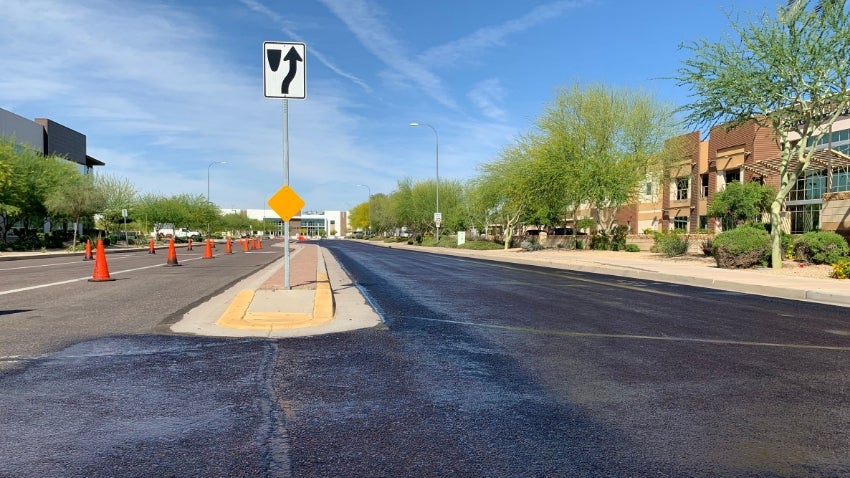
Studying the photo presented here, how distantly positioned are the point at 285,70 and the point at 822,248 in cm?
1930

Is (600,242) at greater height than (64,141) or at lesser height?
lesser

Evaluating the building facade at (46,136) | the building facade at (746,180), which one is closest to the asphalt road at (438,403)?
the building facade at (746,180)

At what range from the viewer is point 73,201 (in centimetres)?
3738

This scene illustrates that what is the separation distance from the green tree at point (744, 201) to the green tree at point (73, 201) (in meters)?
39.3

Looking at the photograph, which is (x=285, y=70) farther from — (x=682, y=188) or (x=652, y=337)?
(x=682, y=188)

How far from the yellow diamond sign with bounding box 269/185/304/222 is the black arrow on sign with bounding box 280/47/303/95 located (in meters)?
1.70

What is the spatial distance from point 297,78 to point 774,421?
27.3 ft

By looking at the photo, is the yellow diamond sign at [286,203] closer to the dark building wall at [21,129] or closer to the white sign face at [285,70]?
the white sign face at [285,70]

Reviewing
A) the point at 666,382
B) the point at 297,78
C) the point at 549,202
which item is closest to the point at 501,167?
the point at 549,202

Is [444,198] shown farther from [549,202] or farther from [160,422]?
[160,422]

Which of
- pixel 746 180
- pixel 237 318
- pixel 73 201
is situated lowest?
pixel 237 318

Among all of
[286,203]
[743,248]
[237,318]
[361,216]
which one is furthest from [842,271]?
[361,216]

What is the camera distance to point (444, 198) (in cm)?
6488

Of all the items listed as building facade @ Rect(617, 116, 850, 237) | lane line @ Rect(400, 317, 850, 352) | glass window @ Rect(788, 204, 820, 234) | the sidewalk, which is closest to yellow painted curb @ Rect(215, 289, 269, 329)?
the sidewalk
